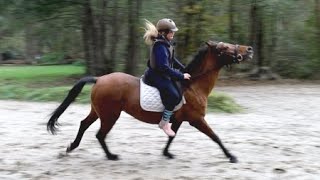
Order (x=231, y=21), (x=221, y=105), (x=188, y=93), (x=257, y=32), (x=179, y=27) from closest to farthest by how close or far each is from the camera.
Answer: (x=188, y=93) < (x=221, y=105) < (x=179, y=27) < (x=231, y=21) < (x=257, y=32)

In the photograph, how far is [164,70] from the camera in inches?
255

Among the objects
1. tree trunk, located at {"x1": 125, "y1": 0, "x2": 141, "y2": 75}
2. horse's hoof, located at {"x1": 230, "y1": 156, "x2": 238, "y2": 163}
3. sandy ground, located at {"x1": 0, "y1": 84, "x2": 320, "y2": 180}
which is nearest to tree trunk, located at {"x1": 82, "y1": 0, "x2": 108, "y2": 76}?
tree trunk, located at {"x1": 125, "y1": 0, "x2": 141, "y2": 75}

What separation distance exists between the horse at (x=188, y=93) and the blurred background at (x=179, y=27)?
1168 centimetres

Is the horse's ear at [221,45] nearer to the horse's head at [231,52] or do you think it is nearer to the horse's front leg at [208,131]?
the horse's head at [231,52]

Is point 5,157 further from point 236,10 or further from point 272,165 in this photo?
point 236,10

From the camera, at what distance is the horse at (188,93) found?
22.2 ft

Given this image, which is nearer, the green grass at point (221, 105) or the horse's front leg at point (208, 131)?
the horse's front leg at point (208, 131)

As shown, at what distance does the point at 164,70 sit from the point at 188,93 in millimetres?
557

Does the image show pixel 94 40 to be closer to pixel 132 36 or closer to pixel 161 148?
pixel 132 36

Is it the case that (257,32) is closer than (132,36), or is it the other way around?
(132,36)

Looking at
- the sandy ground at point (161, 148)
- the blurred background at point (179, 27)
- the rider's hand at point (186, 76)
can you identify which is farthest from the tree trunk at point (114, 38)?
the rider's hand at point (186, 76)

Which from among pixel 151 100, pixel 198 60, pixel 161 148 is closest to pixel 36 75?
pixel 161 148

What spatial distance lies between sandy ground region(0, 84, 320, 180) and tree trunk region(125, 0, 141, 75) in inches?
279

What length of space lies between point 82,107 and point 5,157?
5.99 m
